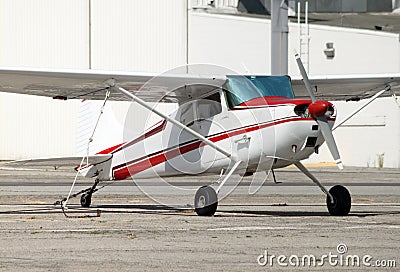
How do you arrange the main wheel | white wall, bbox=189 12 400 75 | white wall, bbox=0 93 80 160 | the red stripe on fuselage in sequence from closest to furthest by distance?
1. the red stripe on fuselage
2. the main wheel
3. white wall, bbox=189 12 400 75
4. white wall, bbox=0 93 80 160

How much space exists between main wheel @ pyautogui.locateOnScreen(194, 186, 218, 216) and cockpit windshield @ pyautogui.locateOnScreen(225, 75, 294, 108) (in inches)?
59.4

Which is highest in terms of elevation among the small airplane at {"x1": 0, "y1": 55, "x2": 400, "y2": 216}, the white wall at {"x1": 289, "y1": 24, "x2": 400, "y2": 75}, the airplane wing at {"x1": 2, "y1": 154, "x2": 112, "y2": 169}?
the white wall at {"x1": 289, "y1": 24, "x2": 400, "y2": 75}

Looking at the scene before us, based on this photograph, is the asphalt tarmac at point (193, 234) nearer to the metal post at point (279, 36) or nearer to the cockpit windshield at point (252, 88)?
the cockpit windshield at point (252, 88)

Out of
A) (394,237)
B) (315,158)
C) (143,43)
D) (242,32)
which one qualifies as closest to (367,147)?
(315,158)

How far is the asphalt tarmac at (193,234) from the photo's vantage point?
930 cm

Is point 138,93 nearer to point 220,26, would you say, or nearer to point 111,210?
point 111,210

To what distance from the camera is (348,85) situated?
1841cm

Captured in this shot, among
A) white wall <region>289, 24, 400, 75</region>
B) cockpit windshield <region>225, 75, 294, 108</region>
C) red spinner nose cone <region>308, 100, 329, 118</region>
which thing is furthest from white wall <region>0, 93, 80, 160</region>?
red spinner nose cone <region>308, 100, 329, 118</region>

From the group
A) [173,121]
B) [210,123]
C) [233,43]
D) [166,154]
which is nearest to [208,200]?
[210,123]

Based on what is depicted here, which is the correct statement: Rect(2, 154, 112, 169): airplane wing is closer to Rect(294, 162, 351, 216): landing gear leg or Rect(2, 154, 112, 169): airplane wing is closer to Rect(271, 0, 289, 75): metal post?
Rect(294, 162, 351, 216): landing gear leg

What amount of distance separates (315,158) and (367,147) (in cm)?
236

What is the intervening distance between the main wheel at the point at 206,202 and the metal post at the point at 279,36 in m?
22.7

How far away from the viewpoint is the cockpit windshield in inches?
610

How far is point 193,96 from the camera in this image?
55.1 ft
